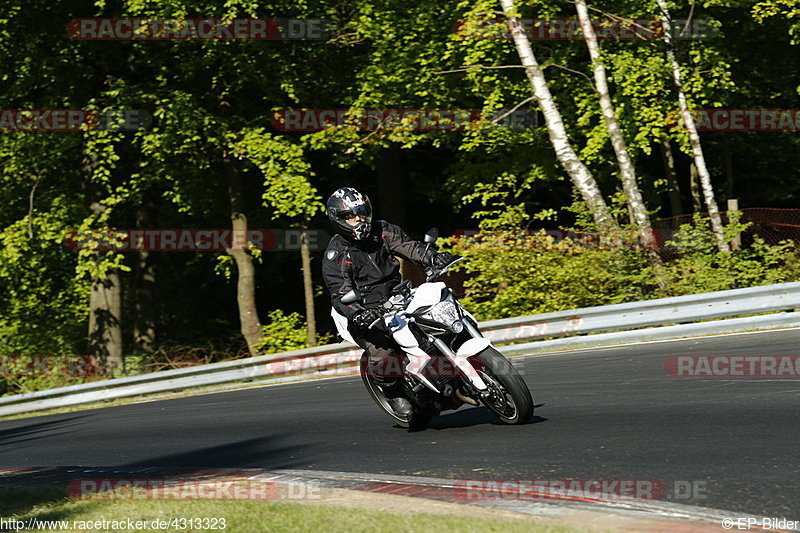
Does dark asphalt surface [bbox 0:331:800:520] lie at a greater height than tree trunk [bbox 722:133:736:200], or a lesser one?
lesser

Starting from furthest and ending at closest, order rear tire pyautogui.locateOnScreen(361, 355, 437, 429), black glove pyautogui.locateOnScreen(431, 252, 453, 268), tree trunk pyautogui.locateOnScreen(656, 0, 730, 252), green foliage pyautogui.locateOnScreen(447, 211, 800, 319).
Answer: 1. tree trunk pyautogui.locateOnScreen(656, 0, 730, 252)
2. green foliage pyautogui.locateOnScreen(447, 211, 800, 319)
3. rear tire pyautogui.locateOnScreen(361, 355, 437, 429)
4. black glove pyautogui.locateOnScreen(431, 252, 453, 268)

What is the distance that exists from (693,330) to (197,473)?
7464 mm

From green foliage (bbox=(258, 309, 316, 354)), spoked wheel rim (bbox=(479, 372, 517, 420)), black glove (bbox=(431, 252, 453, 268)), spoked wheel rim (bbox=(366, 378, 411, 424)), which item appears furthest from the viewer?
green foliage (bbox=(258, 309, 316, 354))

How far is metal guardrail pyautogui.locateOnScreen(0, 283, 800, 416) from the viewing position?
12734 millimetres

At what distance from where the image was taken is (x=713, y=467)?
6.10 meters

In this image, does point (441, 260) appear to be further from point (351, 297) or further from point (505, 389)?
point (505, 389)

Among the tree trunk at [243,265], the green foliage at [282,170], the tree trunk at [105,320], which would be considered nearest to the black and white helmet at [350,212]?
the green foliage at [282,170]

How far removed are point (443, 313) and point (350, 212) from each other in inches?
45.8

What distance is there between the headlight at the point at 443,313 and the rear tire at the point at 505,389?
344 mm

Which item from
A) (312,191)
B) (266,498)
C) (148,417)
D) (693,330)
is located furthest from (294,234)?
(266,498)

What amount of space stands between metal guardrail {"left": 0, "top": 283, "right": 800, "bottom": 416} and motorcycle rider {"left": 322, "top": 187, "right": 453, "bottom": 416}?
5.89m

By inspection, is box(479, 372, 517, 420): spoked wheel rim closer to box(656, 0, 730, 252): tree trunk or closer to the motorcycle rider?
the motorcycle rider

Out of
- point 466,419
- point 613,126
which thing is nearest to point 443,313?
point 466,419

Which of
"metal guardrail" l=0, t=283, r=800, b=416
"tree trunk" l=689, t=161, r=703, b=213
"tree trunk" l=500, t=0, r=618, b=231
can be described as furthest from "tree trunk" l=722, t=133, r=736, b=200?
"metal guardrail" l=0, t=283, r=800, b=416
